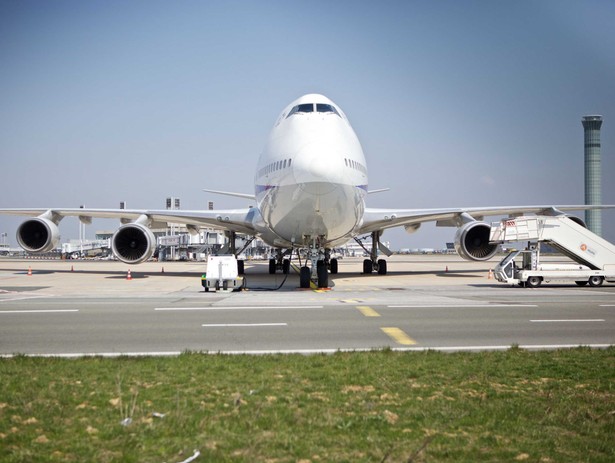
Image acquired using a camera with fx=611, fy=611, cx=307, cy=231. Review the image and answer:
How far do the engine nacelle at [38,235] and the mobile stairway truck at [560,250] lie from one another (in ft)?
60.4

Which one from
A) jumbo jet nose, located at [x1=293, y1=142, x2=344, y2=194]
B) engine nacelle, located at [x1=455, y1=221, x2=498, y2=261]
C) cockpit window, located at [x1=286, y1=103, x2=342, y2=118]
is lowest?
engine nacelle, located at [x1=455, y1=221, x2=498, y2=261]

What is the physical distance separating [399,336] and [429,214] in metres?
17.0

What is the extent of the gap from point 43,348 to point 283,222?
451 inches

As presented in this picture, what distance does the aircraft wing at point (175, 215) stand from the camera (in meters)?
25.7

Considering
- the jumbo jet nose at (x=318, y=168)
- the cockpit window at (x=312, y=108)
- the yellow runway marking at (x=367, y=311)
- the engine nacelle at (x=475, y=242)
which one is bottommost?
the yellow runway marking at (x=367, y=311)

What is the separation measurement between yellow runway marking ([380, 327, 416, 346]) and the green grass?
149 centimetres

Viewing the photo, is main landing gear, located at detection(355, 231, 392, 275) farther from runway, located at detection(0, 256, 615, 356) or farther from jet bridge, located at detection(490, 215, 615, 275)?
runway, located at detection(0, 256, 615, 356)

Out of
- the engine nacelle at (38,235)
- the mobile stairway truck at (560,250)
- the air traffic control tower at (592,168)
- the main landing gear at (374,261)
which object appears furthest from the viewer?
the air traffic control tower at (592,168)

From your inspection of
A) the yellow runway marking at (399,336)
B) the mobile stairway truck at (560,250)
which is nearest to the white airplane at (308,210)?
the mobile stairway truck at (560,250)

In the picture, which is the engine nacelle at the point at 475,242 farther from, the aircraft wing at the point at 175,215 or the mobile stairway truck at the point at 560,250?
the aircraft wing at the point at 175,215

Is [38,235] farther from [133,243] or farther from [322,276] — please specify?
[322,276]

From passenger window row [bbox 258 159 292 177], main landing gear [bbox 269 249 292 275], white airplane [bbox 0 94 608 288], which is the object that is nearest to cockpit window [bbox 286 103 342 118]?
white airplane [bbox 0 94 608 288]

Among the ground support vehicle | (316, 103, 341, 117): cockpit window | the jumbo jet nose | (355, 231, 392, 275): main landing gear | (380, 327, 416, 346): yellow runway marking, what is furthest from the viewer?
(355, 231, 392, 275): main landing gear

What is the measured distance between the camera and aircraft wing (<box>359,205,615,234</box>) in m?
25.0
